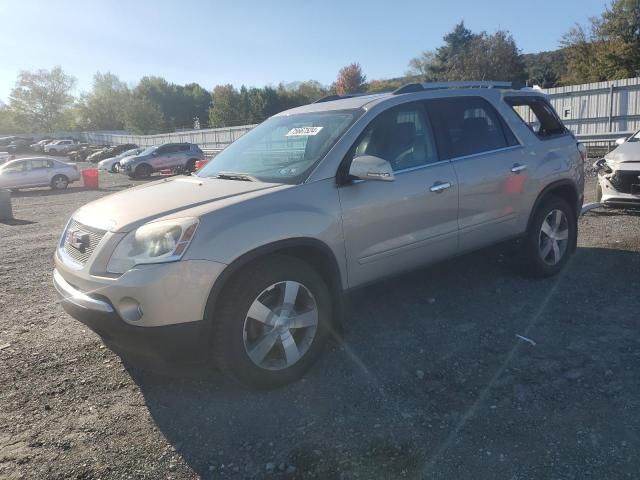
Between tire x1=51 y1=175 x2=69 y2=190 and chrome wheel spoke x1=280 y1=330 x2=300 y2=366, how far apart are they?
22.1 metres

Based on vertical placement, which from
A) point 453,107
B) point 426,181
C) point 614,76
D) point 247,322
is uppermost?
point 614,76

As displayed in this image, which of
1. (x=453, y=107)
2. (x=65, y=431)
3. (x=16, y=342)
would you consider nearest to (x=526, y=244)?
(x=453, y=107)

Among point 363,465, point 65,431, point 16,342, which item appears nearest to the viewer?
point 363,465

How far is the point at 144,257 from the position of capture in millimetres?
3014

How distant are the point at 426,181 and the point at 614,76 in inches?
1470

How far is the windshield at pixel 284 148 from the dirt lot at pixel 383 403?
1.42 meters

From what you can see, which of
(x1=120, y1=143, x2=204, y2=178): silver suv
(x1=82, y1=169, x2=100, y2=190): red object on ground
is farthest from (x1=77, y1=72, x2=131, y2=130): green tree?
(x1=82, y1=169, x2=100, y2=190): red object on ground

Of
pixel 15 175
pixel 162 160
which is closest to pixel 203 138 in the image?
pixel 162 160

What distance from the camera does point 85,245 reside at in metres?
3.36

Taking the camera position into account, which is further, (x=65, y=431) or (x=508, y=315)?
(x=508, y=315)

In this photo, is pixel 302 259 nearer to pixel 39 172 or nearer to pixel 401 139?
pixel 401 139

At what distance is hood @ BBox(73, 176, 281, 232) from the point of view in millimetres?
3227

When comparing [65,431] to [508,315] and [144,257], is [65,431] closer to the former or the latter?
[144,257]

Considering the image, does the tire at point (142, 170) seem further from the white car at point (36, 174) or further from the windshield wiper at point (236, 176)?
the windshield wiper at point (236, 176)
